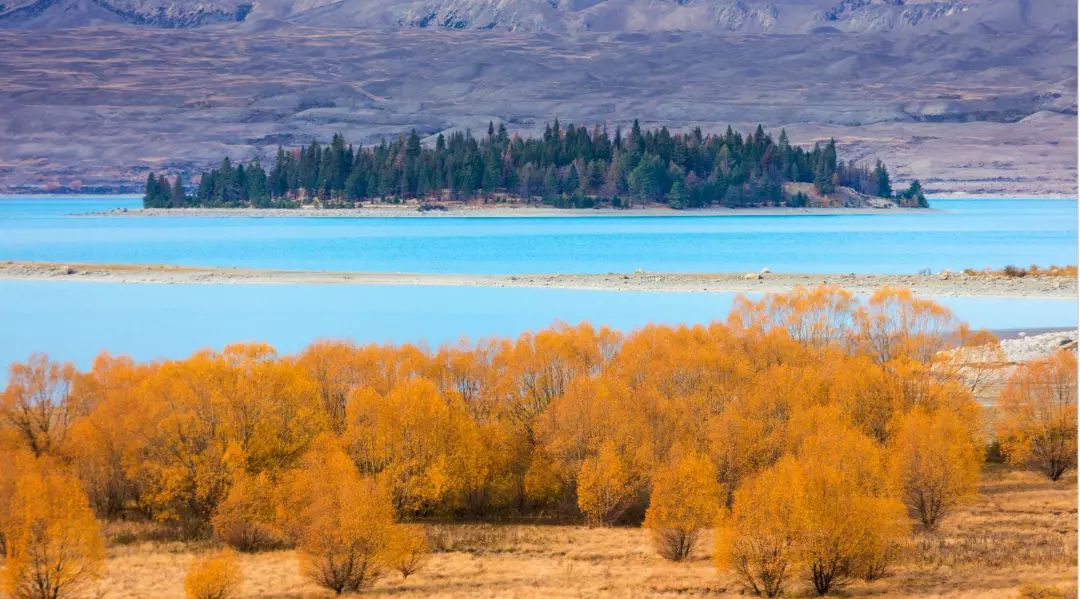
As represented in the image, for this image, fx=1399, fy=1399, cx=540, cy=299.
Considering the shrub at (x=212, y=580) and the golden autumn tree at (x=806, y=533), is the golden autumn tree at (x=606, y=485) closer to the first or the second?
the golden autumn tree at (x=806, y=533)

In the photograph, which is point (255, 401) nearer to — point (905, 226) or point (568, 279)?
point (568, 279)

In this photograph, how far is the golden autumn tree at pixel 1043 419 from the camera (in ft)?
112

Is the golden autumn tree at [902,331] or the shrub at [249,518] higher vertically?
the golden autumn tree at [902,331]

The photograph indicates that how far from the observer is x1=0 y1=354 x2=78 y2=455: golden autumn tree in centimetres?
3067

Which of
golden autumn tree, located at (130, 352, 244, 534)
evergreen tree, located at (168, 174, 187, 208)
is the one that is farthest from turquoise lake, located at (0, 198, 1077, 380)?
golden autumn tree, located at (130, 352, 244, 534)

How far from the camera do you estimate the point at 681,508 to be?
1062 inches

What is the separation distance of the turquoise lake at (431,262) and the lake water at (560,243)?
0.22 meters

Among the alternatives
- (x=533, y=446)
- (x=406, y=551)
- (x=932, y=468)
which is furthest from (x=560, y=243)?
(x=406, y=551)

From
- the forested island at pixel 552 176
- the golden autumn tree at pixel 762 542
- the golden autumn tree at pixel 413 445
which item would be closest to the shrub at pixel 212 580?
the golden autumn tree at pixel 413 445

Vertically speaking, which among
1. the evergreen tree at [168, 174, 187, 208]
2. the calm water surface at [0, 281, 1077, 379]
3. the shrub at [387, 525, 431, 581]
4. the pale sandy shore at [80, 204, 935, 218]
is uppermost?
the evergreen tree at [168, 174, 187, 208]

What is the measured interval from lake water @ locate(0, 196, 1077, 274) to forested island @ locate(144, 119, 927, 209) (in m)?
2.94

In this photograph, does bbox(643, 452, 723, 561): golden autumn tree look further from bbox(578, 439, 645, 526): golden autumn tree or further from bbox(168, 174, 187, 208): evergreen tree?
bbox(168, 174, 187, 208): evergreen tree

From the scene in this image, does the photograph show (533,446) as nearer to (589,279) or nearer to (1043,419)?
(1043,419)

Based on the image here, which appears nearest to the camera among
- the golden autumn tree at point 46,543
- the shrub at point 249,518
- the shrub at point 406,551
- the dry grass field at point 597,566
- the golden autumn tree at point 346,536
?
the golden autumn tree at point 46,543
